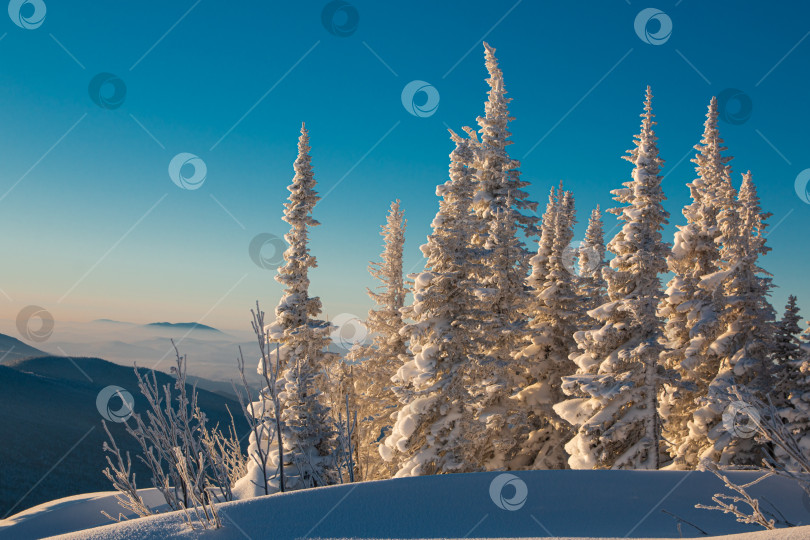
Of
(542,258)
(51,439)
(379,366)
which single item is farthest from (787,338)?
(51,439)

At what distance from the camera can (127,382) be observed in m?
130

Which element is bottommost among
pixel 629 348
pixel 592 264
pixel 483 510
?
pixel 483 510

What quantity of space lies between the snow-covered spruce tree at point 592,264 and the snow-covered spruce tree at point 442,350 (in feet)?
23.7

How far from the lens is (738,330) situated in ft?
55.0

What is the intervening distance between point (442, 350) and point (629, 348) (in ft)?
19.3

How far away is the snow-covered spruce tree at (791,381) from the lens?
14.2 metres

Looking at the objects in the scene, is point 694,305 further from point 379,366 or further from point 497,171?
point 379,366

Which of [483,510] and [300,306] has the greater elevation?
[300,306]

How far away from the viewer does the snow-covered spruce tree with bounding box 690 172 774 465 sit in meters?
15.6

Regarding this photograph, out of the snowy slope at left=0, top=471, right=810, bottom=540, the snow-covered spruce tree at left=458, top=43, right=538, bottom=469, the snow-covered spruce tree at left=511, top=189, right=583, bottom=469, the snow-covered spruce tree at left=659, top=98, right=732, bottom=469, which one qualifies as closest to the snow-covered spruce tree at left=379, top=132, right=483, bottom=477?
the snow-covered spruce tree at left=458, top=43, right=538, bottom=469

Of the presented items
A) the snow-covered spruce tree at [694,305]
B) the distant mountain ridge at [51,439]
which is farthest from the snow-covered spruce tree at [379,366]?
the distant mountain ridge at [51,439]

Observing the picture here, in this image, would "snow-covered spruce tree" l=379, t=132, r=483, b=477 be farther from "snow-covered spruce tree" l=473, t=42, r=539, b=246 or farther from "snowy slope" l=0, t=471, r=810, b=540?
"snowy slope" l=0, t=471, r=810, b=540

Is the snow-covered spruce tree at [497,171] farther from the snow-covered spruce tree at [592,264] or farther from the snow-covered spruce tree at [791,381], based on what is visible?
the snow-covered spruce tree at [791,381]

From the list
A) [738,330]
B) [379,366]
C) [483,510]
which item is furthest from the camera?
[379,366]
